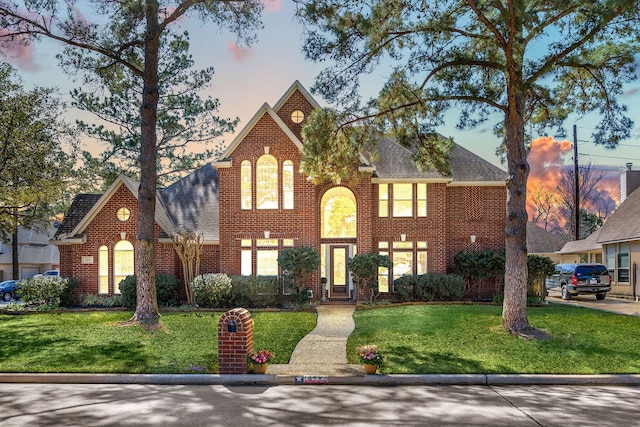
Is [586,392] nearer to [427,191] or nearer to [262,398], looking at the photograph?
[262,398]

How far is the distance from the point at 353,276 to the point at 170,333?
9.69m

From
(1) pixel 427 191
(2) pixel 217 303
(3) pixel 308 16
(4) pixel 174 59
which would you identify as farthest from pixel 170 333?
(4) pixel 174 59

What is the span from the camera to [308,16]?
15844 millimetres

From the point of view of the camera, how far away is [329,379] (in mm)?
10797

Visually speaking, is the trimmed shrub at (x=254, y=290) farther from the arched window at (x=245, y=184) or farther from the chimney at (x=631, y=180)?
the chimney at (x=631, y=180)

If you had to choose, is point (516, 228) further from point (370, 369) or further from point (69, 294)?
point (69, 294)

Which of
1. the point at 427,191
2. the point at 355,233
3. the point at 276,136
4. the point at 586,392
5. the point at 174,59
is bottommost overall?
the point at 586,392

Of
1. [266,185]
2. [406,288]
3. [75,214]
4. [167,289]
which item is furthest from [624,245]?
[75,214]

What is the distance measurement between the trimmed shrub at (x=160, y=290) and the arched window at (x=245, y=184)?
14.0ft

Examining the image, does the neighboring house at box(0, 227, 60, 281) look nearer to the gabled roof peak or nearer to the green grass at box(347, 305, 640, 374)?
the gabled roof peak

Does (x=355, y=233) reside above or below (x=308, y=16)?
below

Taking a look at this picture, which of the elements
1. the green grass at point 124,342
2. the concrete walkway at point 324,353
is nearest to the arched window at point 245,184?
the green grass at point 124,342

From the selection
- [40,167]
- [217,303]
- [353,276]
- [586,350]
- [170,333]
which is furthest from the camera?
[40,167]

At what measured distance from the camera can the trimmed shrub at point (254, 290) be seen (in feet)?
73.0
